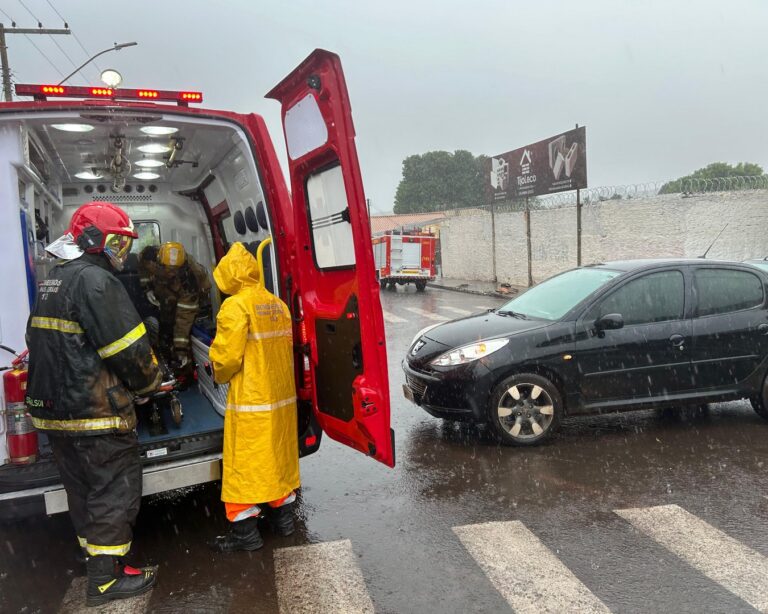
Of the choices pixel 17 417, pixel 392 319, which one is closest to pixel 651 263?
pixel 17 417

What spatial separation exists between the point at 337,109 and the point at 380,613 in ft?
8.31

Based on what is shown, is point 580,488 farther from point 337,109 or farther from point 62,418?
point 62,418

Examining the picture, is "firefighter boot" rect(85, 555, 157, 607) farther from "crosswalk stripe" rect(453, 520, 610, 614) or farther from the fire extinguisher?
"crosswalk stripe" rect(453, 520, 610, 614)

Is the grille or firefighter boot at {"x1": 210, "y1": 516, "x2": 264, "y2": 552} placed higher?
the grille

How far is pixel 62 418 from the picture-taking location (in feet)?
10.3

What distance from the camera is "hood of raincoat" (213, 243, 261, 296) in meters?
3.74

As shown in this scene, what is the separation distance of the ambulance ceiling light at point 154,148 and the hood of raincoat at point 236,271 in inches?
82.2

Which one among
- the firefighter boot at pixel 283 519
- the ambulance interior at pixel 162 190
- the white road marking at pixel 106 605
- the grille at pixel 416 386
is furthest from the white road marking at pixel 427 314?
the white road marking at pixel 106 605

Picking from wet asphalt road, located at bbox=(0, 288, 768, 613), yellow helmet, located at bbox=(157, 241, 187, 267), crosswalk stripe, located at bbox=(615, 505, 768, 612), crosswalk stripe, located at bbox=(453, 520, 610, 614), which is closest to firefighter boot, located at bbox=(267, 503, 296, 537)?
wet asphalt road, located at bbox=(0, 288, 768, 613)

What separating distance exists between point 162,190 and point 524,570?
5.66m

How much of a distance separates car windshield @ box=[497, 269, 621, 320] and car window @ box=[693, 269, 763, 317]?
30.3 inches

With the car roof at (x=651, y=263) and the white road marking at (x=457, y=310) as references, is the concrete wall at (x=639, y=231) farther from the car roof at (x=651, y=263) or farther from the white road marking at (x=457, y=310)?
the car roof at (x=651, y=263)

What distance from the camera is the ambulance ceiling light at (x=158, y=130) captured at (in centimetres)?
440

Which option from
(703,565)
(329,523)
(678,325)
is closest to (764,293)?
(678,325)
